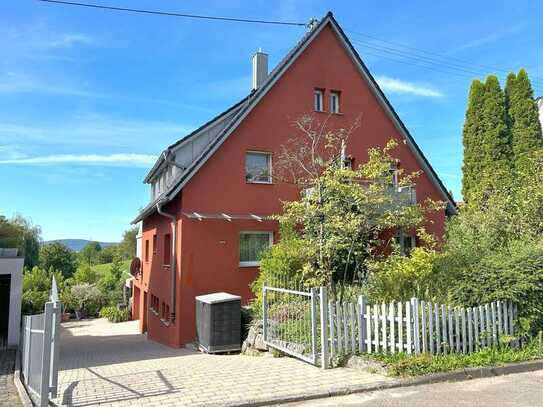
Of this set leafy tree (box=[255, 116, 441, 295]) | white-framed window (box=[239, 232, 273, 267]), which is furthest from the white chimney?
leafy tree (box=[255, 116, 441, 295])

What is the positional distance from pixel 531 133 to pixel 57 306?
21.4 m

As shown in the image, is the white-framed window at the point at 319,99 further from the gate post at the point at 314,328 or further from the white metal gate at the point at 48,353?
the white metal gate at the point at 48,353

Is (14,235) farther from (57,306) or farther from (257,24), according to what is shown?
(57,306)

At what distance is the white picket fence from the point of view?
7020 millimetres

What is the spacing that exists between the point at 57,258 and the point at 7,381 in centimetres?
5460

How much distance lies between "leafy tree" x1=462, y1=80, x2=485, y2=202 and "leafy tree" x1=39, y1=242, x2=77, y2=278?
50.3 m

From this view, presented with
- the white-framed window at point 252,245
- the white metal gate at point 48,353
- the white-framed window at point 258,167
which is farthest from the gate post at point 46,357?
the white-framed window at point 258,167

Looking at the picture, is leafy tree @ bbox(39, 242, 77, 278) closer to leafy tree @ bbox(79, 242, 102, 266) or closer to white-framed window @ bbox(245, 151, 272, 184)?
leafy tree @ bbox(79, 242, 102, 266)

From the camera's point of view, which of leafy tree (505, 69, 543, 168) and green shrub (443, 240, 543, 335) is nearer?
green shrub (443, 240, 543, 335)

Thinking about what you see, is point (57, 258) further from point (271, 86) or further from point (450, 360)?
point (450, 360)

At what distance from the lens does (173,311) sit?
14.0 meters

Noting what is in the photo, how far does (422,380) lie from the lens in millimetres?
6242

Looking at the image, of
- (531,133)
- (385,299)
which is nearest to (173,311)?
(385,299)

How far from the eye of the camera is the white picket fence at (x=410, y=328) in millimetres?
7020
